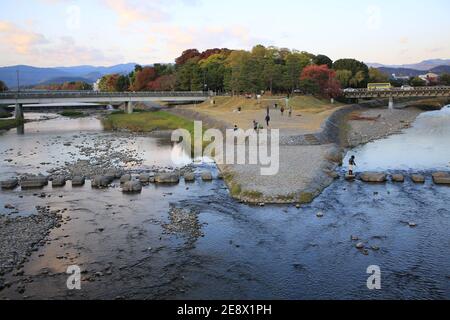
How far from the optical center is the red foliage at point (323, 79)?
2968 inches

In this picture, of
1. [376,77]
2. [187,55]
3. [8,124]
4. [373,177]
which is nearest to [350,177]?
[373,177]

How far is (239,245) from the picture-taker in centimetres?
1641

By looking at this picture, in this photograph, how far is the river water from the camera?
13.1 metres

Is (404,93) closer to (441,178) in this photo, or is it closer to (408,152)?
(408,152)

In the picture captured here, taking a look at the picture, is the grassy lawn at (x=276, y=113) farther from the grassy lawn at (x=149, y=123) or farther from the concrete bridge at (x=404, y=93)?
the concrete bridge at (x=404, y=93)

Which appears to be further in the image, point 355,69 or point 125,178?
point 355,69

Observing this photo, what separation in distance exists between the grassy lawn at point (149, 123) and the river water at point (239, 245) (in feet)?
97.1

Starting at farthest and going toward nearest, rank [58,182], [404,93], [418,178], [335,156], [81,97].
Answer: [404,93], [81,97], [335,156], [58,182], [418,178]

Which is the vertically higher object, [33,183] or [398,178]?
[398,178]

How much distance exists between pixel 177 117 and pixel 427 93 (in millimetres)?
44407

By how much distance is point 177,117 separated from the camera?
212ft

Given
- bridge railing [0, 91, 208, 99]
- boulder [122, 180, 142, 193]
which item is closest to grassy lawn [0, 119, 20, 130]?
bridge railing [0, 91, 208, 99]

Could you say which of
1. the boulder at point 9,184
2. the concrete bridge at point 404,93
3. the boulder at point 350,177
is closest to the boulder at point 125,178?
the boulder at point 9,184

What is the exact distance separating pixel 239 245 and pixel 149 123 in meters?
47.1
